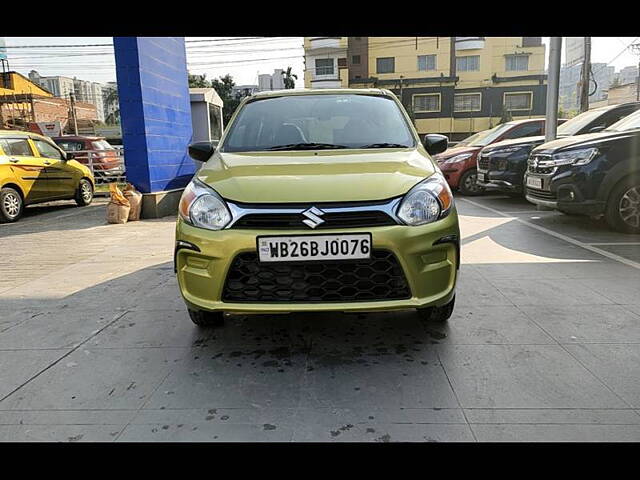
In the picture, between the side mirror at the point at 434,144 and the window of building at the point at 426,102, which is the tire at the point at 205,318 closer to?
the side mirror at the point at 434,144

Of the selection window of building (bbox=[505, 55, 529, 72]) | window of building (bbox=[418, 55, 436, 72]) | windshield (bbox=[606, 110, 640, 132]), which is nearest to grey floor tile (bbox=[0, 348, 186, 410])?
windshield (bbox=[606, 110, 640, 132])

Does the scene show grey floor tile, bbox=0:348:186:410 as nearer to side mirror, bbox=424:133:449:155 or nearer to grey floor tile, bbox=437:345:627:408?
grey floor tile, bbox=437:345:627:408

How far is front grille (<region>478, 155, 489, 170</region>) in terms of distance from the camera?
9.07 metres

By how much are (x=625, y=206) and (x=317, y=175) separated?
5053mm

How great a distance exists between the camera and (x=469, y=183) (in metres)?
10.5

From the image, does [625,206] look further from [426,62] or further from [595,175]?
[426,62]

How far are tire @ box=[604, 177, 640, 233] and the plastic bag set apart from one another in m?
6.98

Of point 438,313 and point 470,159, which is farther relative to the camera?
point 470,159

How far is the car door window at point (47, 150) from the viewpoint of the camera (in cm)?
952

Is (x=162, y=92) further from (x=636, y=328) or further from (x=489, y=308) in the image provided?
(x=636, y=328)

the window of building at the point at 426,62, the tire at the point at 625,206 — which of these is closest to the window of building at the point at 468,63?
the window of building at the point at 426,62

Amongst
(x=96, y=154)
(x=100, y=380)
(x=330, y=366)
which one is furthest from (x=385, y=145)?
(x=96, y=154)
